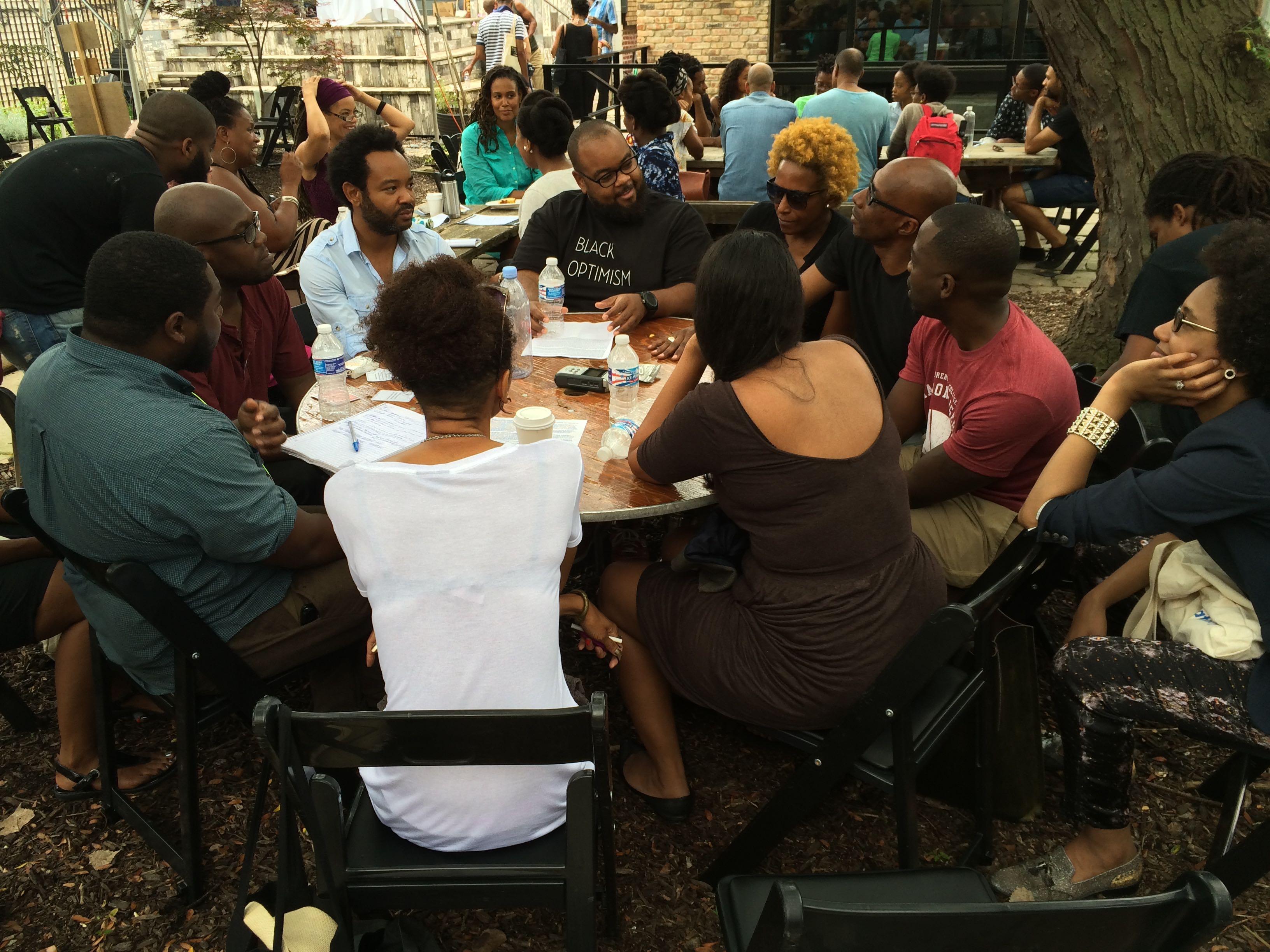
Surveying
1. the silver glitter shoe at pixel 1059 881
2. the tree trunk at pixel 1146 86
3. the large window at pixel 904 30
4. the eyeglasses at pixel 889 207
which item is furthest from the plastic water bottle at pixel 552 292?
the large window at pixel 904 30

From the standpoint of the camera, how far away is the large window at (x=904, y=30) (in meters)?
13.0

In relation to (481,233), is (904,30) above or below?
above

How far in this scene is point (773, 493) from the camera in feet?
7.15

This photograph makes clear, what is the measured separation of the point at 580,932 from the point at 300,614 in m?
1.20

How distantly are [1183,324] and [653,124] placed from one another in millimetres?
4623

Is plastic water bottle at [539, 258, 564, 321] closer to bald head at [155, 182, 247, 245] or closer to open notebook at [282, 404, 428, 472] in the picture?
open notebook at [282, 404, 428, 472]

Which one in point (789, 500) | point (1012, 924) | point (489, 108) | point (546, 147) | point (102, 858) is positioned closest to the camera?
point (1012, 924)

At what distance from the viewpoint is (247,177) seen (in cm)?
588

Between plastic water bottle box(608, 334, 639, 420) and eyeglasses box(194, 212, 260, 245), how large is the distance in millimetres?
Answer: 1341

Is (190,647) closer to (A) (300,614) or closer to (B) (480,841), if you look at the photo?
(A) (300,614)

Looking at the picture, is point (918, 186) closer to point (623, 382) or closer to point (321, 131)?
point (623, 382)

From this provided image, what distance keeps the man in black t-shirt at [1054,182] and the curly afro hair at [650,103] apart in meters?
3.59

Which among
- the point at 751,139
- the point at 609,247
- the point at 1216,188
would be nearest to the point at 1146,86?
the point at 1216,188

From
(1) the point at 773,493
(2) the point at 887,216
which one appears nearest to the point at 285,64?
(2) the point at 887,216
